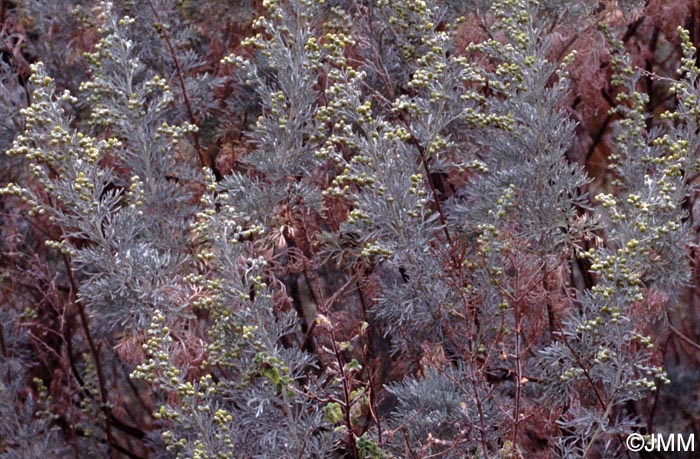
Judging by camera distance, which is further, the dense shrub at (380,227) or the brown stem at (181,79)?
the brown stem at (181,79)

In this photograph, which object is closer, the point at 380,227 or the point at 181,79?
the point at 380,227

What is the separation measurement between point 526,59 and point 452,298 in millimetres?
765

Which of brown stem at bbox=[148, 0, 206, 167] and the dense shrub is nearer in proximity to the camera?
the dense shrub

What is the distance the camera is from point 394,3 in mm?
3109

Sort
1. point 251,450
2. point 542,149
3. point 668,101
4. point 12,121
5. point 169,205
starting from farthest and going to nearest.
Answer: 1. point 668,101
2. point 12,121
3. point 169,205
4. point 542,149
5. point 251,450

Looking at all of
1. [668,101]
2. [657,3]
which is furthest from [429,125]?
[668,101]

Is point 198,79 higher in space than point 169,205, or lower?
higher

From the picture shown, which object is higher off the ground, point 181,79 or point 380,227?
point 181,79

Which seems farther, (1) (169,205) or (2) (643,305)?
(1) (169,205)

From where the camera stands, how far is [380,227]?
107 inches

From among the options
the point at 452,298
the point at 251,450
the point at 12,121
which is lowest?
the point at 251,450

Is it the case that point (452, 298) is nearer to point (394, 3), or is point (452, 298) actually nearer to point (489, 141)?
point (489, 141)

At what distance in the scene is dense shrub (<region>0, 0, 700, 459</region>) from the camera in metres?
2.51

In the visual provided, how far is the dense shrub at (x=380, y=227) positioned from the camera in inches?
98.7
